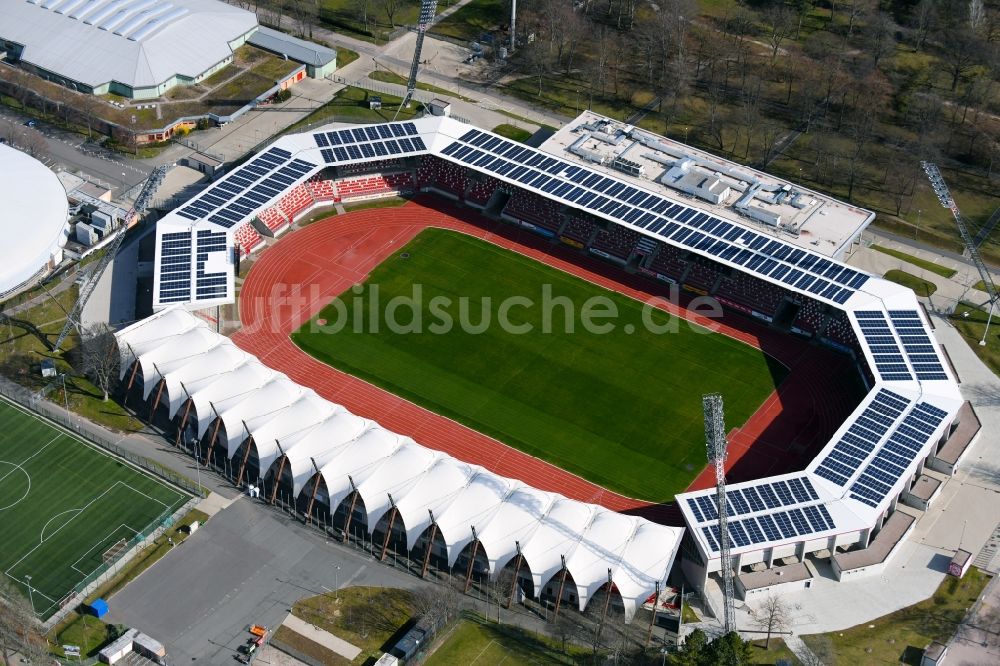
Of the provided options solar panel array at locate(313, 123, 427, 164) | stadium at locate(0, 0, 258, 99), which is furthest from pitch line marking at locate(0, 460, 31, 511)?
stadium at locate(0, 0, 258, 99)

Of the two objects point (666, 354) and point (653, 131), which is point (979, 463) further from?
point (653, 131)

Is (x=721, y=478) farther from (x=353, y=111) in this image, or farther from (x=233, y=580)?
(x=353, y=111)

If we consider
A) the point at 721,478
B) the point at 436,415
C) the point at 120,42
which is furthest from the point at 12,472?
the point at 120,42

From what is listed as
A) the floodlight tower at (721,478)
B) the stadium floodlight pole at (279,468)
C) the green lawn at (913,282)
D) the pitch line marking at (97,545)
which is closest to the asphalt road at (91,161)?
the stadium floodlight pole at (279,468)

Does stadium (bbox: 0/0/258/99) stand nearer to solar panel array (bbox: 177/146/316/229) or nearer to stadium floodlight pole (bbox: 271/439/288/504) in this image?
solar panel array (bbox: 177/146/316/229)

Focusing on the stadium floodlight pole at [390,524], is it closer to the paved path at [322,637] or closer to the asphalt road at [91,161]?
the paved path at [322,637]
